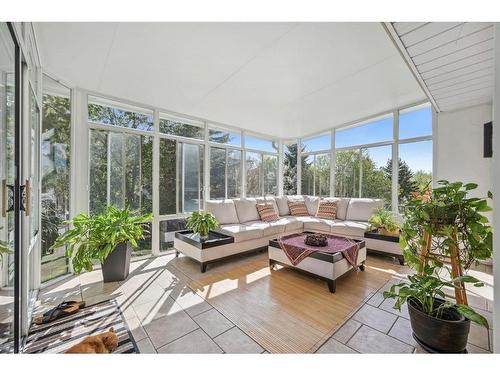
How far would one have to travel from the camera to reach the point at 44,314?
192 centimetres

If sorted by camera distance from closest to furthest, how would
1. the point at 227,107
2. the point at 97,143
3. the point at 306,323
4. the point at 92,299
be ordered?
the point at 306,323 → the point at 92,299 → the point at 97,143 → the point at 227,107

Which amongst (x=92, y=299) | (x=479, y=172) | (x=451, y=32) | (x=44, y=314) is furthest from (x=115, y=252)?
(x=479, y=172)

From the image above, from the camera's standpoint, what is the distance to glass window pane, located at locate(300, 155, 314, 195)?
19.6 feet

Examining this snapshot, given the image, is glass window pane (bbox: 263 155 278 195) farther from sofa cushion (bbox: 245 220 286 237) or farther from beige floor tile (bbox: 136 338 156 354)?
beige floor tile (bbox: 136 338 156 354)

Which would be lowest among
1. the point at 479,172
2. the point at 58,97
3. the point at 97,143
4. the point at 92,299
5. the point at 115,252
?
the point at 92,299

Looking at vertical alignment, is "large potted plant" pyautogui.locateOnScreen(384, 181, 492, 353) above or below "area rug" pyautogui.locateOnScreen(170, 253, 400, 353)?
above

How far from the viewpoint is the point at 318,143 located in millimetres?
5824

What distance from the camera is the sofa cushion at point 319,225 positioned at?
4176 millimetres

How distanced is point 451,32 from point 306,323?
259 cm

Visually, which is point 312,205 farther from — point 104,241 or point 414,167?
point 104,241

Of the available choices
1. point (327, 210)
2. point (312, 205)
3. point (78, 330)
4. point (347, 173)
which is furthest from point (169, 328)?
point (347, 173)

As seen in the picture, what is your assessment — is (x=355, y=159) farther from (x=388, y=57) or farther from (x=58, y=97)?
(x=58, y=97)

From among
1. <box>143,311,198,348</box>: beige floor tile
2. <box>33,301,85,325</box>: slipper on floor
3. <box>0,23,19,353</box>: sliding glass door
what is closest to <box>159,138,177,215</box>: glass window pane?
<box>33,301,85,325</box>: slipper on floor

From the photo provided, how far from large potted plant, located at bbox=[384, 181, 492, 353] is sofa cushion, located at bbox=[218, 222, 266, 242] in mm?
2266
